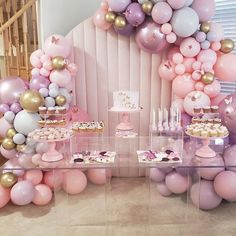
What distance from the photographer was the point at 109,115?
306 cm

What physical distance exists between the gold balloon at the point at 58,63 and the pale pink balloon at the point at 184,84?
98cm

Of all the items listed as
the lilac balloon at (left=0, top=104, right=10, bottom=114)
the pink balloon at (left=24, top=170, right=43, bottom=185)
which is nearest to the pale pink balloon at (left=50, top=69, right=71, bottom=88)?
the lilac balloon at (left=0, top=104, right=10, bottom=114)

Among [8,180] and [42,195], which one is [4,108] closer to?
[8,180]

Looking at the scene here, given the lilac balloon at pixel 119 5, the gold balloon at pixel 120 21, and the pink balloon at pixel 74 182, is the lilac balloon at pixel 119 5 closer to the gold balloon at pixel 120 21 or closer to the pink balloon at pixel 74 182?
the gold balloon at pixel 120 21

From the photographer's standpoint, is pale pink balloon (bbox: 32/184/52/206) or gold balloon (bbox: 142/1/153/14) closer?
gold balloon (bbox: 142/1/153/14)

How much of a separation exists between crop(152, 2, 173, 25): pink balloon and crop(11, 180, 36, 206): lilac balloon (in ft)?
5.56

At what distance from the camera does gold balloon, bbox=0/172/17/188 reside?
2.44 meters

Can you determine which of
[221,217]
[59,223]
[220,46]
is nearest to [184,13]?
[220,46]

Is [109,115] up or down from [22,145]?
up

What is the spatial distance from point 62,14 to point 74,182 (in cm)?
164

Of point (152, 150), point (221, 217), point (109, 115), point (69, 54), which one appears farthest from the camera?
point (109, 115)

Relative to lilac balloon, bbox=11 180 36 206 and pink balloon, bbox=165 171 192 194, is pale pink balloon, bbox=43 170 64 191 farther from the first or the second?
pink balloon, bbox=165 171 192 194

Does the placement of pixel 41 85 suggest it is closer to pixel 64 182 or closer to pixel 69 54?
pixel 69 54

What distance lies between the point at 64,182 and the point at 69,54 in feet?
3.78
